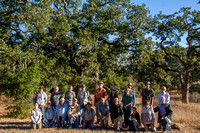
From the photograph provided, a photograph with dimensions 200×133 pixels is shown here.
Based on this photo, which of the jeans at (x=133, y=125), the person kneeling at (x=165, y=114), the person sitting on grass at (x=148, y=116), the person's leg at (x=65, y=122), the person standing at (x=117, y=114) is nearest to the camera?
the person kneeling at (x=165, y=114)

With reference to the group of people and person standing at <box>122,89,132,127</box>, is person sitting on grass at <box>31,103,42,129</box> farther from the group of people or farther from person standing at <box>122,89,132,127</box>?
person standing at <box>122,89,132,127</box>

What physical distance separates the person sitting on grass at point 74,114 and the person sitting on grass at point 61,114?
22cm

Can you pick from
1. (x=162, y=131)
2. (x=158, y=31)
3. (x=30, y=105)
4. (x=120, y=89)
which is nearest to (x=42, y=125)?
(x=30, y=105)

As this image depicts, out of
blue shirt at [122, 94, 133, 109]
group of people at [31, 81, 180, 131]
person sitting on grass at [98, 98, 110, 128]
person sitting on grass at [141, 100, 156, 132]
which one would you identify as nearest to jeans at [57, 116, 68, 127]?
group of people at [31, 81, 180, 131]

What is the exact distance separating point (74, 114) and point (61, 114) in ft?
1.81

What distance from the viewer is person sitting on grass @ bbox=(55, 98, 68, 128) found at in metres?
8.47

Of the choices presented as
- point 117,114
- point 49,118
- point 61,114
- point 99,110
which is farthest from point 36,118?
point 117,114

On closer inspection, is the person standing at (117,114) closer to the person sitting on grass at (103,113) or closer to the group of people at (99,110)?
the group of people at (99,110)

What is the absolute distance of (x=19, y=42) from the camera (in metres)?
13.7

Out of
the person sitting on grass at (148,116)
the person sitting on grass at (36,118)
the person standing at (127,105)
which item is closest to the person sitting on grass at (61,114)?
the person sitting on grass at (36,118)

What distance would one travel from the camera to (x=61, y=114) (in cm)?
848

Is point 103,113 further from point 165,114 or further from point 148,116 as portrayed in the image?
point 165,114

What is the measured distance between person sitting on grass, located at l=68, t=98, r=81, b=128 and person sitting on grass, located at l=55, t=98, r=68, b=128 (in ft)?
0.73

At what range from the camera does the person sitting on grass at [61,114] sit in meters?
8.47
